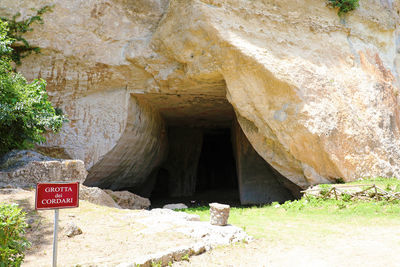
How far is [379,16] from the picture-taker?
42.3ft

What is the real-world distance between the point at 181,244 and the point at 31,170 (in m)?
5.13

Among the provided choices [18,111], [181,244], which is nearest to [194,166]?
[18,111]

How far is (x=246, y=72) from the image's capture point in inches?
440

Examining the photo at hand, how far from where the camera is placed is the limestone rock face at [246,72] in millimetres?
10789

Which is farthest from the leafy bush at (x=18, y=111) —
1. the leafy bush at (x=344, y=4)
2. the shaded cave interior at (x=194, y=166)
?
the leafy bush at (x=344, y=4)

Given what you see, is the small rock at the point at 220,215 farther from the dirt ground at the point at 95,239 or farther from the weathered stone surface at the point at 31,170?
the weathered stone surface at the point at 31,170

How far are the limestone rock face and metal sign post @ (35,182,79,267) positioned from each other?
→ 8471 millimetres

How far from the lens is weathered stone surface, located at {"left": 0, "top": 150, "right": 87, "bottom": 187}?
25.4ft

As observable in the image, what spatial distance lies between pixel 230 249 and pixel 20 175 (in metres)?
5.77

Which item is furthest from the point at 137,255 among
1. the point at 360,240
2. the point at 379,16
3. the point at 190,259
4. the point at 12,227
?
the point at 379,16

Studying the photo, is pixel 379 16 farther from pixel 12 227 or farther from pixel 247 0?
pixel 12 227

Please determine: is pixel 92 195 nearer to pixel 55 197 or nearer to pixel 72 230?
pixel 72 230

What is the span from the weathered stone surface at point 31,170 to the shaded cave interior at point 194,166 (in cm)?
412

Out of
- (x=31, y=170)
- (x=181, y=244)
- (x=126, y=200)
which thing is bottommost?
(x=126, y=200)
